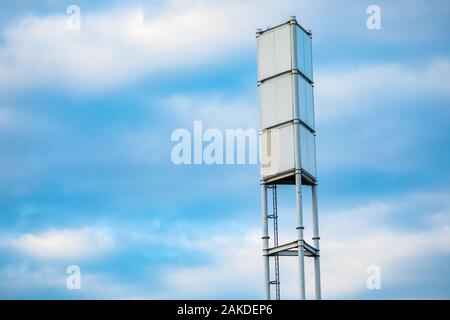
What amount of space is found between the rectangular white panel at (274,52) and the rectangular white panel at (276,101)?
0.60 metres

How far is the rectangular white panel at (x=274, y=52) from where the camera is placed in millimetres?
61656

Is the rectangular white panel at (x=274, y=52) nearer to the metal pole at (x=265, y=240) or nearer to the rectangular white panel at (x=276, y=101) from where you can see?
Result: the rectangular white panel at (x=276, y=101)

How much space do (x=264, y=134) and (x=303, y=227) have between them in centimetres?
645

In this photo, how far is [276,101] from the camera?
61.7m

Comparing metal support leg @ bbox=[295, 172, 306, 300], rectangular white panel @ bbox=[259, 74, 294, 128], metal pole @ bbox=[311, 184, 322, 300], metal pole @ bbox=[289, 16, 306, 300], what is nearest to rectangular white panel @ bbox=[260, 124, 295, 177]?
metal pole @ bbox=[289, 16, 306, 300]

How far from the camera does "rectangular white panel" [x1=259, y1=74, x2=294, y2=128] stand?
61.1 metres

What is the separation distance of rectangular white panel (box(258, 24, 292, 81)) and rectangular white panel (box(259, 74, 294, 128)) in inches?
23.7

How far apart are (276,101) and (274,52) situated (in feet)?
10.4

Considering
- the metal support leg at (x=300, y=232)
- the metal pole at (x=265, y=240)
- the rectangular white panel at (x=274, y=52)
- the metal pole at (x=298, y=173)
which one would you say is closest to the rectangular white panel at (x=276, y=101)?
the metal pole at (x=298, y=173)
